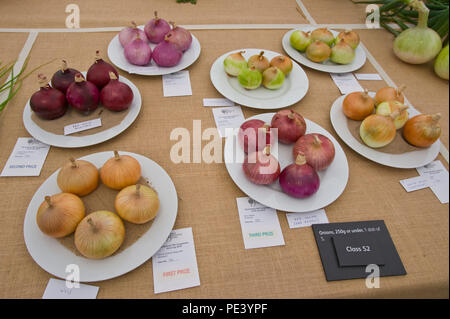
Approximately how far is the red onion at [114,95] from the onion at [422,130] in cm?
69

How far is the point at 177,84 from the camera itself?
0.86 meters

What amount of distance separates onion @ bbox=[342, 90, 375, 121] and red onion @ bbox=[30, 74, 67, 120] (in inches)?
28.4

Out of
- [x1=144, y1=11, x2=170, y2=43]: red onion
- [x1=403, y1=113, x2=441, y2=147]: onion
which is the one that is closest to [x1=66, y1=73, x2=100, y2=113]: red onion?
[x1=144, y1=11, x2=170, y2=43]: red onion

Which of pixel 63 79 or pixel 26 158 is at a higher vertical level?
pixel 63 79

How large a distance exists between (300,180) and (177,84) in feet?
1.67

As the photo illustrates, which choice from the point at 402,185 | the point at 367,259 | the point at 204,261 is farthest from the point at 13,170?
the point at 402,185

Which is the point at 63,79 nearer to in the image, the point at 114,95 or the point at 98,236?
the point at 114,95

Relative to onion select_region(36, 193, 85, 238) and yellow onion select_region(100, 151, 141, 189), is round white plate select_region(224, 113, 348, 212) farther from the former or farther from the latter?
onion select_region(36, 193, 85, 238)

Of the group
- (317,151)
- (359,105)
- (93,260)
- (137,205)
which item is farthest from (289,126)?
(93,260)

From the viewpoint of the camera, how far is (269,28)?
1.12 m

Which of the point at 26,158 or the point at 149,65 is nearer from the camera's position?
the point at 26,158

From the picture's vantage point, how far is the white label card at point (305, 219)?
23.0 inches

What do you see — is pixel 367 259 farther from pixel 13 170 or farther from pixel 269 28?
pixel 269 28

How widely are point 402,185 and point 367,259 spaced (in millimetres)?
234
